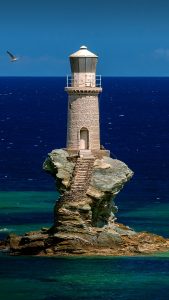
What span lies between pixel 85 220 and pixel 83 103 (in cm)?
893

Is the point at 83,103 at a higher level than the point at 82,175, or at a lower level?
higher

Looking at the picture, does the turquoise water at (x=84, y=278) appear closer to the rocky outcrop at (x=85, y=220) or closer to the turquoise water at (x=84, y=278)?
the turquoise water at (x=84, y=278)

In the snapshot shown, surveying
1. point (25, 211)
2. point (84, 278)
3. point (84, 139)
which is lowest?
point (84, 278)

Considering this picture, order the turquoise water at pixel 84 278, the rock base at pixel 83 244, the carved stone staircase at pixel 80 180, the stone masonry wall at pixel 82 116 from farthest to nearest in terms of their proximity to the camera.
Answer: the stone masonry wall at pixel 82 116
the carved stone staircase at pixel 80 180
the rock base at pixel 83 244
the turquoise water at pixel 84 278

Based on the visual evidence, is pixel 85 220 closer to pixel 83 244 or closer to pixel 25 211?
pixel 83 244

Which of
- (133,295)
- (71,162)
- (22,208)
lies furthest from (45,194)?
(133,295)

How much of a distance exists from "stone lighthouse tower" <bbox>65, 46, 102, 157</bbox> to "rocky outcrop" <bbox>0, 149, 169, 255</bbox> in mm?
1300

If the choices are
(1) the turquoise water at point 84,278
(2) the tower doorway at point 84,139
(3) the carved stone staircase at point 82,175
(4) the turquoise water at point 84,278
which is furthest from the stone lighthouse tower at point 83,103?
(1) the turquoise water at point 84,278

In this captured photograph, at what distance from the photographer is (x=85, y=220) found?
3135 inches

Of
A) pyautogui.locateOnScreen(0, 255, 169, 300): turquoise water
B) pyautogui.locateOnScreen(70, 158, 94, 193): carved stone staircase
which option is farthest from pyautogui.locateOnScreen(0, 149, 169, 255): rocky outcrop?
pyautogui.locateOnScreen(0, 255, 169, 300): turquoise water

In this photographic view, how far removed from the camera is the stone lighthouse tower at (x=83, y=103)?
275 ft

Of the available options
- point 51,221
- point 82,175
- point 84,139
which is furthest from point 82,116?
point 51,221

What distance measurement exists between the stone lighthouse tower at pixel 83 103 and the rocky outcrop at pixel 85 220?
1.30m

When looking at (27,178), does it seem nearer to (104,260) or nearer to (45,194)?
(45,194)
